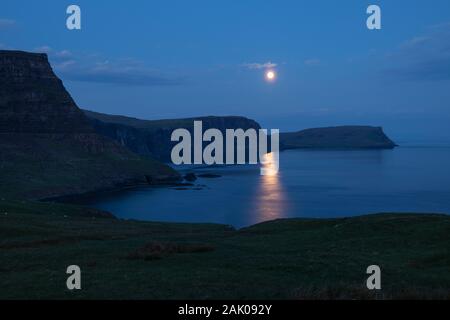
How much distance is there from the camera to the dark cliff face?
174m

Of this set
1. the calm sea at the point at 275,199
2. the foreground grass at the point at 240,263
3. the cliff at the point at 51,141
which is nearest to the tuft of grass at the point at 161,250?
the foreground grass at the point at 240,263

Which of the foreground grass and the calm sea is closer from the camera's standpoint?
the foreground grass

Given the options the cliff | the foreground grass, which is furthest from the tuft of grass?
the cliff

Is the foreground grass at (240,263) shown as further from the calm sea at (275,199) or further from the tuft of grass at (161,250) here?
the calm sea at (275,199)

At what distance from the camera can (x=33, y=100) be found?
180m

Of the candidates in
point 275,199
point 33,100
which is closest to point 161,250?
point 275,199

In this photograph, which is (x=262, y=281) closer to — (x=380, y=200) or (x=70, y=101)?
(x=380, y=200)

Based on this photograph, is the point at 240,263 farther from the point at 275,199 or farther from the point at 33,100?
the point at 33,100

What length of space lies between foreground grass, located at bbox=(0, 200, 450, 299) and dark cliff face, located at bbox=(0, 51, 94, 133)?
137 metres

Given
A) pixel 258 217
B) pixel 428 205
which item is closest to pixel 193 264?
pixel 258 217

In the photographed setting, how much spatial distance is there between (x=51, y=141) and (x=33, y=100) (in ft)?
58.8

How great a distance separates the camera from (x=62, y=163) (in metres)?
159

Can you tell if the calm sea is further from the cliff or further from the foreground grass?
the foreground grass

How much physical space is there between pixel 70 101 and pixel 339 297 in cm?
18381
